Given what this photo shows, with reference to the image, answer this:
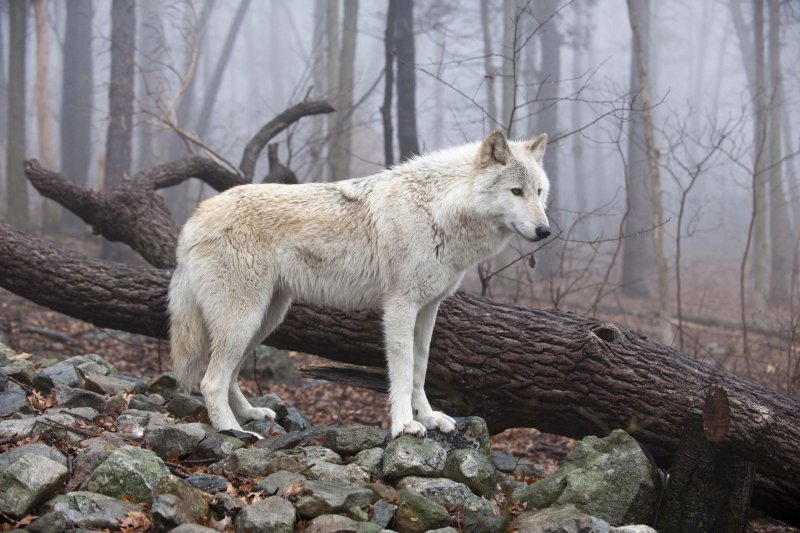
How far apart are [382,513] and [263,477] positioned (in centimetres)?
83

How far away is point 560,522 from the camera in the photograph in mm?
4039

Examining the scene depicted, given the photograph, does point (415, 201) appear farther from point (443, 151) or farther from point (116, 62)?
point (116, 62)

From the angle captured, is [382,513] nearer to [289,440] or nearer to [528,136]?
[289,440]

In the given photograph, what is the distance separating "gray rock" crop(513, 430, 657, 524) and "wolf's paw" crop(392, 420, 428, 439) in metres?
0.76

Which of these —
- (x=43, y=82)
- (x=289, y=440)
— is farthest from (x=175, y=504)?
(x=43, y=82)

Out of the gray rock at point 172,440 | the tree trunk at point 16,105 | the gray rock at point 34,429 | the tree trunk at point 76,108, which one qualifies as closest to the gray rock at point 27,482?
the gray rock at point 34,429

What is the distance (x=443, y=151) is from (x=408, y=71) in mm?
8029

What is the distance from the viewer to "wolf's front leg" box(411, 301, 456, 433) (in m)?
5.02

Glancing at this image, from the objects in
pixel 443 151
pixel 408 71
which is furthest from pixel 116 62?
pixel 443 151

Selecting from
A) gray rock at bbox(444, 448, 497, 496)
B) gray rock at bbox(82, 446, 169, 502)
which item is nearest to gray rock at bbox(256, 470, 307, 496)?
gray rock at bbox(82, 446, 169, 502)

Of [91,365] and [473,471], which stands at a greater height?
[91,365]

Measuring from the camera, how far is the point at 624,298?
58.8 ft

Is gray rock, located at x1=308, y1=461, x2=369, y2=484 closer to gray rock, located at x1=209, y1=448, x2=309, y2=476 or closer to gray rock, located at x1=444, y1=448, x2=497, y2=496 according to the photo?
gray rock, located at x1=209, y1=448, x2=309, y2=476

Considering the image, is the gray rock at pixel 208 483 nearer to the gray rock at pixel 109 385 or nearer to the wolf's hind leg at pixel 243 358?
the wolf's hind leg at pixel 243 358
